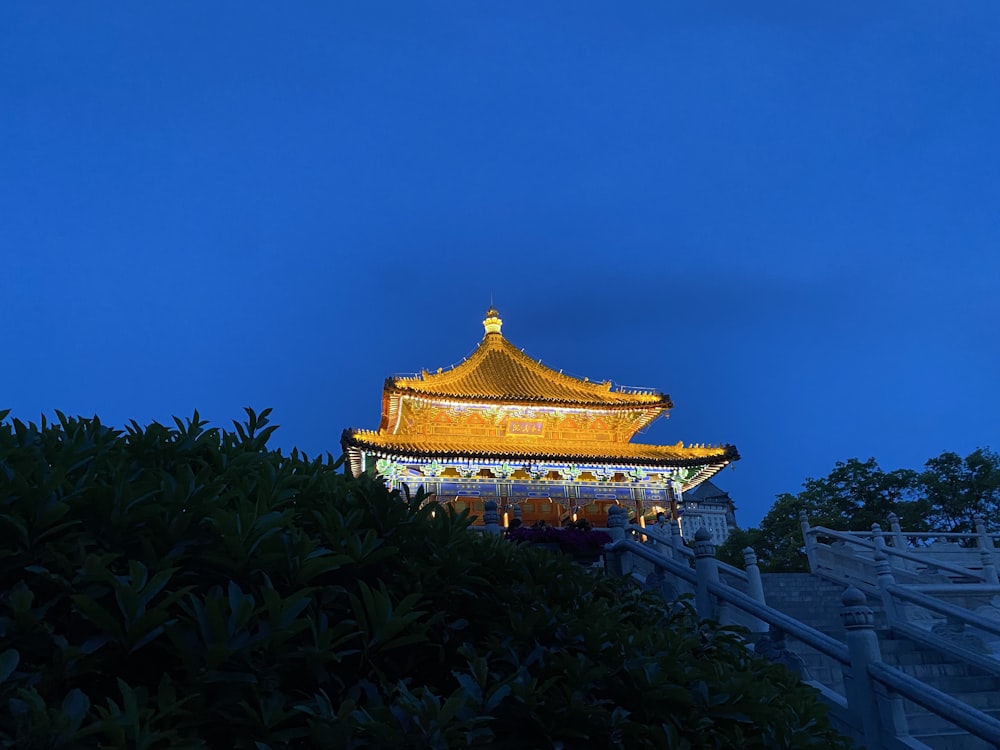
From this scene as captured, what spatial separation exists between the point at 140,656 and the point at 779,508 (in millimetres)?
33756

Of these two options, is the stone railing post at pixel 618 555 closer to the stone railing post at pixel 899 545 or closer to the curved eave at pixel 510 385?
the stone railing post at pixel 899 545

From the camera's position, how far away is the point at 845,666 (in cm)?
563

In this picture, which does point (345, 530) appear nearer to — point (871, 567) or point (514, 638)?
point (514, 638)

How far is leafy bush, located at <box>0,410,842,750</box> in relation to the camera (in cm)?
228

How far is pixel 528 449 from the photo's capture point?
2705cm

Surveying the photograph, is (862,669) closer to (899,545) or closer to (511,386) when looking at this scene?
(899,545)

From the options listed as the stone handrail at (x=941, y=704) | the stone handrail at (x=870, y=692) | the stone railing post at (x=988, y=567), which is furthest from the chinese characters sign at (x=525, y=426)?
the stone handrail at (x=941, y=704)

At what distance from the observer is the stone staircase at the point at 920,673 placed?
686 centimetres

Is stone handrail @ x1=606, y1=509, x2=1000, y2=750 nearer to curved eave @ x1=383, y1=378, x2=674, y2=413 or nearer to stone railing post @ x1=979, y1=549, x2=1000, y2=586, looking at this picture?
stone railing post @ x1=979, y1=549, x2=1000, y2=586

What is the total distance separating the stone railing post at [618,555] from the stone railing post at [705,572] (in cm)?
168

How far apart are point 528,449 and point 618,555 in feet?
56.5

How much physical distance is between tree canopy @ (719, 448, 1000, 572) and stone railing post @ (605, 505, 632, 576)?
2036 cm

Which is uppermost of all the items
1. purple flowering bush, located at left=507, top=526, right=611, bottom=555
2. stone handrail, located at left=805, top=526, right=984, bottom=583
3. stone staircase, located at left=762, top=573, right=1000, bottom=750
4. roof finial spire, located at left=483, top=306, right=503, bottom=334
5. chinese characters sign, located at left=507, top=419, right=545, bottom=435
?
roof finial spire, located at left=483, top=306, right=503, bottom=334

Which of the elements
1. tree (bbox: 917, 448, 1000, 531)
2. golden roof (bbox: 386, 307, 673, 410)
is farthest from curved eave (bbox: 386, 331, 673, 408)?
tree (bbox: 917, 448, 1000, 531)
